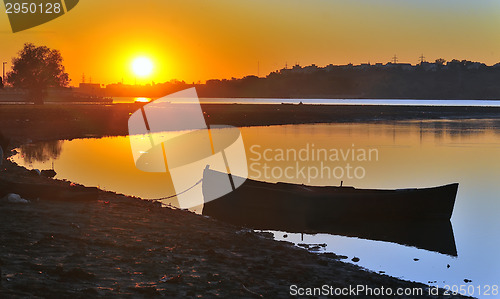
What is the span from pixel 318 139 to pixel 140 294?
54.3m

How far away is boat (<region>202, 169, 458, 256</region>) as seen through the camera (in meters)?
20.4

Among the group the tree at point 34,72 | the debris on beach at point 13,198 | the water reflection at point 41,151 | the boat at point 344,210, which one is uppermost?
the tree at point 34,72

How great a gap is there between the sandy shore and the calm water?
2938mm

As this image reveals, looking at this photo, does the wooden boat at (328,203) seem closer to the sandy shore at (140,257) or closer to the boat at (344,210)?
the boat at (344,210)

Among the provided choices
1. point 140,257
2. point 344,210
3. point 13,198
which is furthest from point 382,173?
point 140,257

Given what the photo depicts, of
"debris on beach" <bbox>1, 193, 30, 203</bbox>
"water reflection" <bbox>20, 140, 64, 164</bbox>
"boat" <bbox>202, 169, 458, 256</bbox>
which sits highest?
"water reflection" <bbox>20, 140, 64, 164</bbox>

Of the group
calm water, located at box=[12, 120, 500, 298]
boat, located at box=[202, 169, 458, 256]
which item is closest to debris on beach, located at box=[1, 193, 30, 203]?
boat, located at box=[202, 169, 458, 256]

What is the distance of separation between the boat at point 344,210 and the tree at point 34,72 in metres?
113

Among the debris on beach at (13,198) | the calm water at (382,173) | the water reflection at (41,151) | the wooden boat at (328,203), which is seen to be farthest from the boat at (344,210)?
the water reflection at (41,151)

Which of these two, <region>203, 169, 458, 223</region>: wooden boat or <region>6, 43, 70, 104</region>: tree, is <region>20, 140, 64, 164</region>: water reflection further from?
<region>6, 43, 70, 104</region>: tree

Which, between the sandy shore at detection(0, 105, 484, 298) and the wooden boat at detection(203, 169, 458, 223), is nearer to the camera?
the sandy shore at detection(0, 105, 484, 298)

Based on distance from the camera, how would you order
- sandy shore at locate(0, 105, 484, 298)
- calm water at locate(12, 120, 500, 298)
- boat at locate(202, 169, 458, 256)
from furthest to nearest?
1. boat at locate(202, 169, 458, 256)
2. calm water at locate(12, 120, 500, 298)
3. sandy shore at locate(0, 105, 484, 298)

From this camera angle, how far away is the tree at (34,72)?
124188 millimetres

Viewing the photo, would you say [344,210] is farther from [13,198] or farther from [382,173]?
[382,173]
